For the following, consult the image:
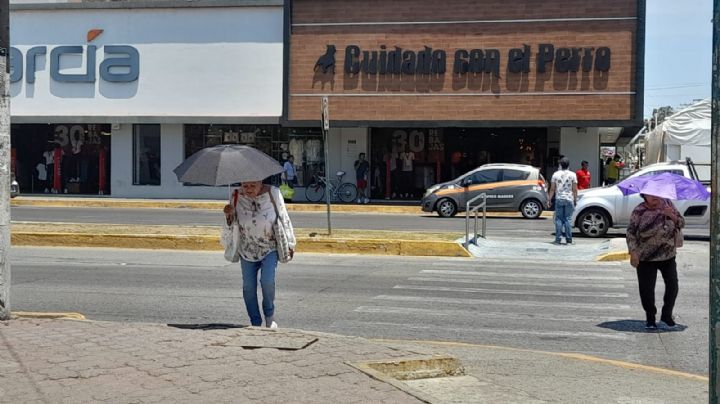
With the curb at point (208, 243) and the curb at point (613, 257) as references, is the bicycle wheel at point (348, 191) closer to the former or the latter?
the curb at point (208, 243)

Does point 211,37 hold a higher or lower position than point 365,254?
higher

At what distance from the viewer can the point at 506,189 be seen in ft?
88.2

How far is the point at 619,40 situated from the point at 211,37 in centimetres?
1473

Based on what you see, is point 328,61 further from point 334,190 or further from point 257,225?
point 257,225

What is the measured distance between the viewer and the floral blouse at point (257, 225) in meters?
8.38

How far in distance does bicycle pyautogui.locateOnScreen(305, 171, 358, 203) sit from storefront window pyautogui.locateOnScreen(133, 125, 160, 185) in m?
6.18

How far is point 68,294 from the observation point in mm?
11914

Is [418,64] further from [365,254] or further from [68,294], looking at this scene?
[68,294]

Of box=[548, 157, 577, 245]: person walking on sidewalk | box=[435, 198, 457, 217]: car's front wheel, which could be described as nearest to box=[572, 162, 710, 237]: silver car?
box=[548, 157, 577, 245]: person walking on sidewalk

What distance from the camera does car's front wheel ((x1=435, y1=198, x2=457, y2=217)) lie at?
27328 mm

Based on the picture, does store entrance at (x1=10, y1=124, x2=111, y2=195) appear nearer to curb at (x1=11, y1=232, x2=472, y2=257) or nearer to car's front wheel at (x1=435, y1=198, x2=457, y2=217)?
car's front wheel at (x1=435, y1=198, x2=457, y2=217)

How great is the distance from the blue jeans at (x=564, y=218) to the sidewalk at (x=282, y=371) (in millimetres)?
10098

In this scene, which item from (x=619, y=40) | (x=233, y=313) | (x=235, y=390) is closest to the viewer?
(x=235, y=390)

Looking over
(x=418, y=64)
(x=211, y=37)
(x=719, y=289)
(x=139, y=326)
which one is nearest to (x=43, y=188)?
(x=211, y=37)
